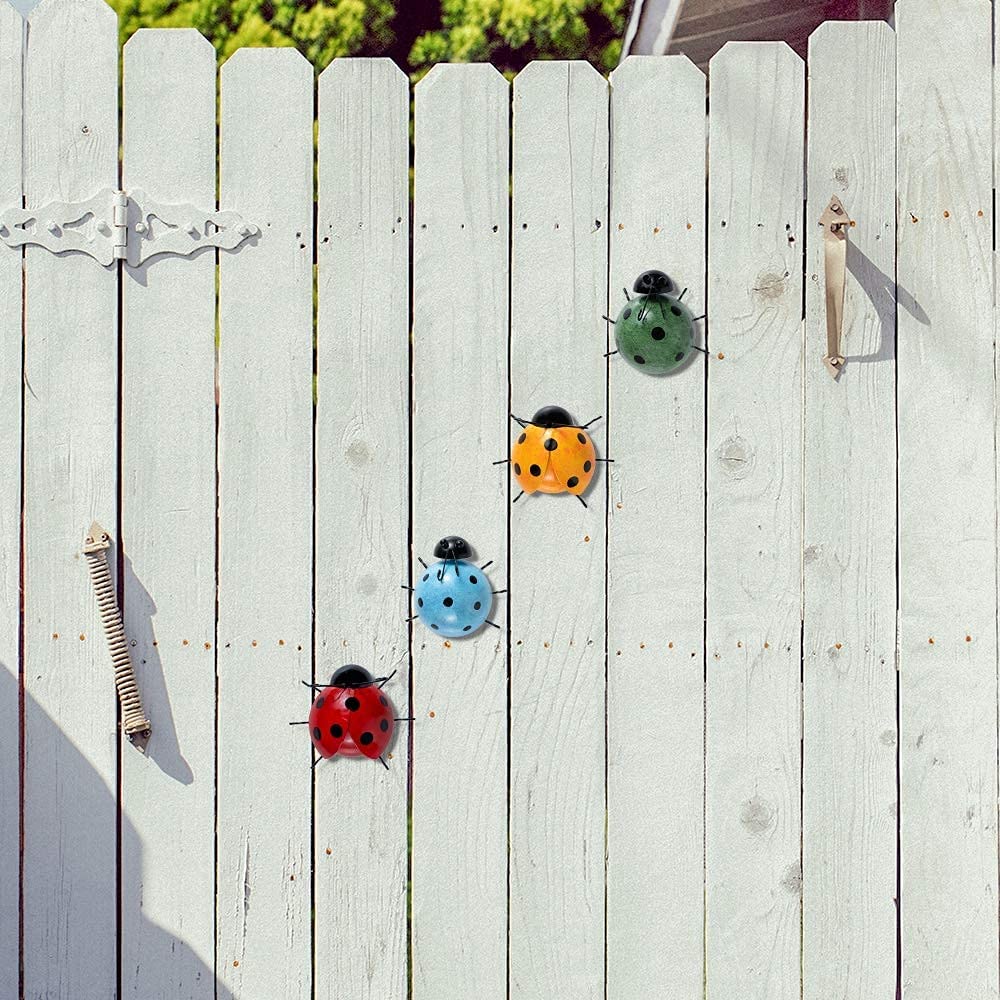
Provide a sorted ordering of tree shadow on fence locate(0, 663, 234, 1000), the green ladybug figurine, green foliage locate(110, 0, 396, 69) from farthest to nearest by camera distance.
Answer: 1. green foliage locate(110, 0, 396, 69)
2. tree shadow on fence locate(0, 663, 234, 1000)
3. the green ladybug figurine

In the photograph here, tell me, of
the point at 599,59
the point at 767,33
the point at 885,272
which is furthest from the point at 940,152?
the point at 599,59

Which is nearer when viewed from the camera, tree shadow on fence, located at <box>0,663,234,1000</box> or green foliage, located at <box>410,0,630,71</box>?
tree shadow on fence, located at <box>0,663,234,1000</box>

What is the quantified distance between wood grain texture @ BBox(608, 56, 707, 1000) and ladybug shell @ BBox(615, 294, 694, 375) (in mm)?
34

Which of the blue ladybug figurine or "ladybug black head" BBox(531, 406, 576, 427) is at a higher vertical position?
"ladybug black head" BBox(531, 406, 576, 427)

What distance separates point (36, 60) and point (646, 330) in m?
1.26

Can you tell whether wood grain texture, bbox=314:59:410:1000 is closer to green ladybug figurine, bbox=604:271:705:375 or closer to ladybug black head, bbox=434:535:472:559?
ladybug black head, bbox=434:535:472:559

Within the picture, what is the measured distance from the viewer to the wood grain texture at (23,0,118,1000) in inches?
86.4

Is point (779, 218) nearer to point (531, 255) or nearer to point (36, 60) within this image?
point (531, 255)

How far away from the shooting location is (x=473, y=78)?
2.16 m

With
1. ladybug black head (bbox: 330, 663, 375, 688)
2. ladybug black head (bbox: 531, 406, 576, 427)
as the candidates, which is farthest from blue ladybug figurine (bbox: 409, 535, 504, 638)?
ladybug black head (bbox: 531, 406, 576, 427)

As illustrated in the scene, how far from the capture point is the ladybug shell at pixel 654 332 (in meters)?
2.11

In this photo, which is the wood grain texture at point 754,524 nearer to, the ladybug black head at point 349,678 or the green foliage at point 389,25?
the ladybug black head at point 349,678

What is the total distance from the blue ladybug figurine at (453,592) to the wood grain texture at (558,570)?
77 mm

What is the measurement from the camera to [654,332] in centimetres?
211
